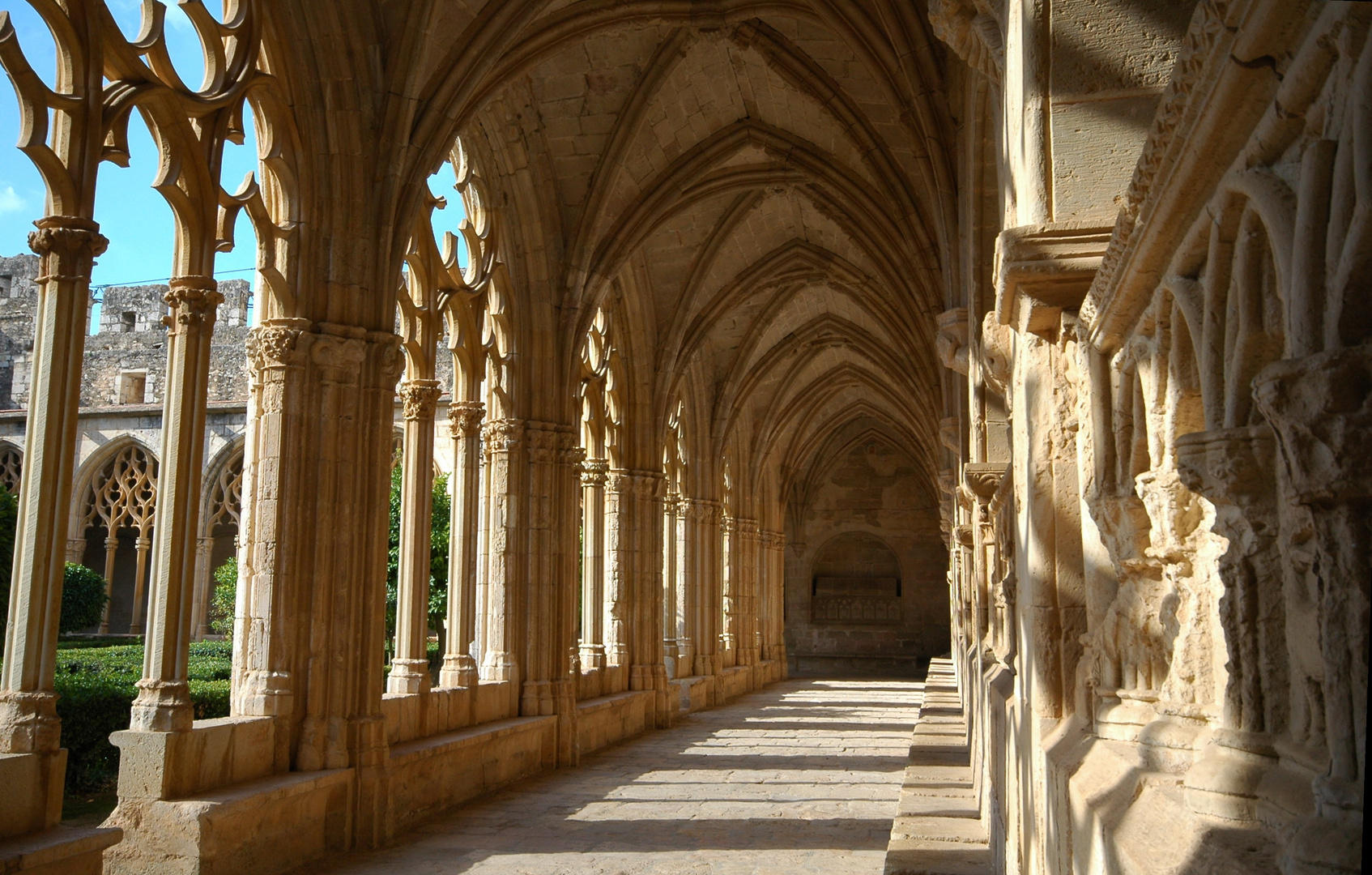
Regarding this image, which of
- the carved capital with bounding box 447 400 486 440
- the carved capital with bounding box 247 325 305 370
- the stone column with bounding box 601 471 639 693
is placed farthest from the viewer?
the stone column with bounding box 601 471 639 693

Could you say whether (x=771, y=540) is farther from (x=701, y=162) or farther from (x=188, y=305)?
(x=188, y=305)

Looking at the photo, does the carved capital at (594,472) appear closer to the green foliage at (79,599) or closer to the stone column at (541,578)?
the stone column at (541,578)

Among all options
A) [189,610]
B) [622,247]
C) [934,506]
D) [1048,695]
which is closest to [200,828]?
[189,610]

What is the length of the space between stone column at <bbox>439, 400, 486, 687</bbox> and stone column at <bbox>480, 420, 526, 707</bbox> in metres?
0.55

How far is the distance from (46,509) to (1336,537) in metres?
4.71

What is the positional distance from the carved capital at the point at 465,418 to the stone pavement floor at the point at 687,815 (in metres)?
2.71

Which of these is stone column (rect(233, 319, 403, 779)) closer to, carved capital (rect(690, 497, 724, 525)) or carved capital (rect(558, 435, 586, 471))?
carved capital (rect(558, 435, 586, 471))

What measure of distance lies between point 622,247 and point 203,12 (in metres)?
5.19

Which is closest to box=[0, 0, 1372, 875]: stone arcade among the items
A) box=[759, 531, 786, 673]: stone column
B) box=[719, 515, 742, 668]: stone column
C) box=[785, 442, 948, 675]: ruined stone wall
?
box=[719, 515, 742, 668]: stone column

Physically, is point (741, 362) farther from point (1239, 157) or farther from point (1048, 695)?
point (1239, 157)

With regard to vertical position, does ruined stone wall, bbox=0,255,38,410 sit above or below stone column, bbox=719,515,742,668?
above

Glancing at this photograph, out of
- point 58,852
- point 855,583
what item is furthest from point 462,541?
point 855,583

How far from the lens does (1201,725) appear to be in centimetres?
179

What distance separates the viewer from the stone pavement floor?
576 cm
